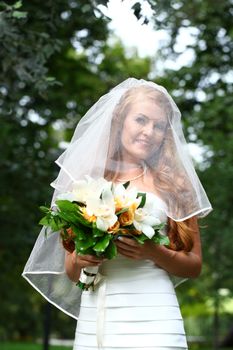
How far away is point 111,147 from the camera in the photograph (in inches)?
148

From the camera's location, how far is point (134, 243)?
11.1 feet

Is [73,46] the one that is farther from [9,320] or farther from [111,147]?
[9,320]

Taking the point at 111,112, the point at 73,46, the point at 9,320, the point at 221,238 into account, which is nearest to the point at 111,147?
the point at 111,112

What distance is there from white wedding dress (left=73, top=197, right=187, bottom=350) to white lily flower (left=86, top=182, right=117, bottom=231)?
299 millimetres

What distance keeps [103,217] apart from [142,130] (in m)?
0.60

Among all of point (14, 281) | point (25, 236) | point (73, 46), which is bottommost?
point (14, 281)

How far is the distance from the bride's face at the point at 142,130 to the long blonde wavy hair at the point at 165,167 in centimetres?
3

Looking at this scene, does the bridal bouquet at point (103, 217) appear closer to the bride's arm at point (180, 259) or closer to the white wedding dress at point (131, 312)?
the bride's arm at point (180, 259)

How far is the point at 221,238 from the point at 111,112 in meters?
6.67

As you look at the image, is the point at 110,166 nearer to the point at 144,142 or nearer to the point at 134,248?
the point at 144,142

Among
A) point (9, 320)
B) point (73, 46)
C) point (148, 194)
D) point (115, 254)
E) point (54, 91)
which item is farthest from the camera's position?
point (9, 320)

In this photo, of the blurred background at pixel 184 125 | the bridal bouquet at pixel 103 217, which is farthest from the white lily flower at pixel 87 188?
the blurred background at pixel 184 125

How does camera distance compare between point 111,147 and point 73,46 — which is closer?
point 111,147

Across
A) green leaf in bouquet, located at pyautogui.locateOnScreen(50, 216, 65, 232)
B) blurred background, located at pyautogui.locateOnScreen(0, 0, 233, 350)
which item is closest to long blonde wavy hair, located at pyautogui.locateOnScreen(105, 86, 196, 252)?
green leaf in bouquet, located at pyautogui.locateOnScreen(50, 216, 65, 232)
